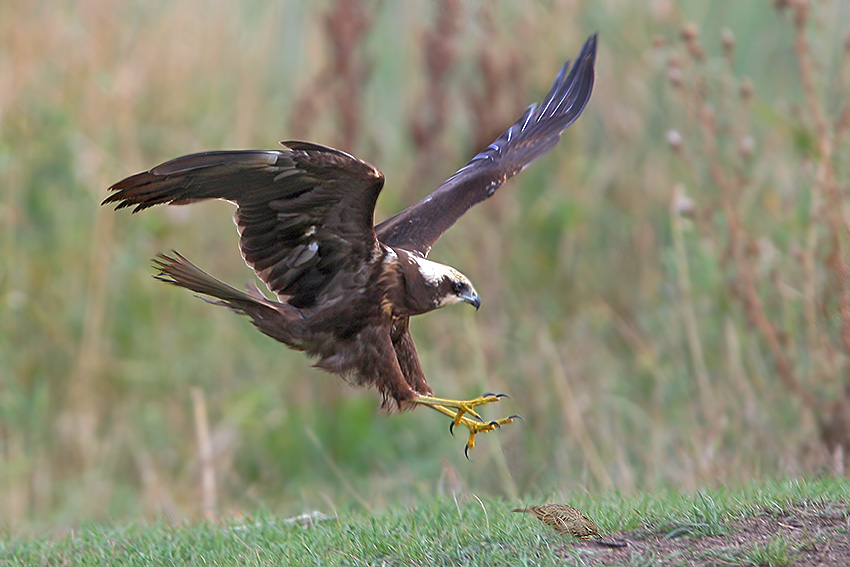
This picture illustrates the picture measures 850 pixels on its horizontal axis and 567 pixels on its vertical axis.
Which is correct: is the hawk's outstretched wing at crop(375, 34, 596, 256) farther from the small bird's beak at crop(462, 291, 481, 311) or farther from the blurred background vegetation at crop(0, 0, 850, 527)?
the blurred background vegetation at crop(0, 0, 850, 527)

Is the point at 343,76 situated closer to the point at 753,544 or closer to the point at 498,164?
the point at 498,164

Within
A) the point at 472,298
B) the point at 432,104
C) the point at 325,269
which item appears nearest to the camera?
the point at 325,269

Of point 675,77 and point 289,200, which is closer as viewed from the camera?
point 289,200

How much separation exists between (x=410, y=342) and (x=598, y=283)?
3419 millimetres

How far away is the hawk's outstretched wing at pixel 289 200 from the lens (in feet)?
12.8

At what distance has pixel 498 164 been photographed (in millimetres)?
5469

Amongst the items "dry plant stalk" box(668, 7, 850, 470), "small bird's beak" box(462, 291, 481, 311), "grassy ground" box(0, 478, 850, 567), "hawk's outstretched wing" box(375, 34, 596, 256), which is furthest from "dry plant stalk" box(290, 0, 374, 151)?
"grassy ground" box(0, 478, 850, 567)

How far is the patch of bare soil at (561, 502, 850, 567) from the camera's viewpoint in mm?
3291

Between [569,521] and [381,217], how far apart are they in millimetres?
4924

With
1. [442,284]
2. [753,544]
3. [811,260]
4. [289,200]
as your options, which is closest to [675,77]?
[811,260]

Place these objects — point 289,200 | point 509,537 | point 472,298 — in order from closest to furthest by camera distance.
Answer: point 509,537
point 289,200
point 472,298

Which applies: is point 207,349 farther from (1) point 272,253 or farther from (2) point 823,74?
(2) point 823,74

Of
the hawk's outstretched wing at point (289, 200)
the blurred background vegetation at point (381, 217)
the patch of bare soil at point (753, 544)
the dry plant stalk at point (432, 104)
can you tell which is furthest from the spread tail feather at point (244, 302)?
the dry plant stalk at point (432, 104)

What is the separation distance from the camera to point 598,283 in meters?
8.02
